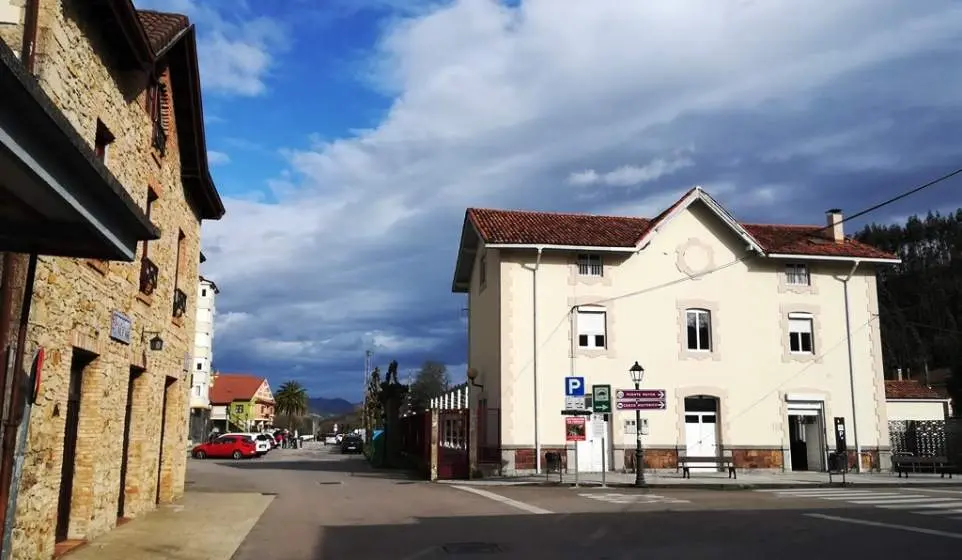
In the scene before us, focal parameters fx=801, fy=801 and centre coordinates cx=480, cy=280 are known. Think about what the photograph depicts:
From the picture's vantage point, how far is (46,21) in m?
8.25

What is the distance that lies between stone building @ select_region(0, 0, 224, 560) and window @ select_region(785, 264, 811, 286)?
21.7m

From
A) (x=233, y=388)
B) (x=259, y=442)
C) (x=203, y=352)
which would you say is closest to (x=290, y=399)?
(x=233, y=388)

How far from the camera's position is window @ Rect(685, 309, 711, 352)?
2938 centimetres

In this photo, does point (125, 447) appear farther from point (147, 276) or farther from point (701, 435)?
point (701, 435)

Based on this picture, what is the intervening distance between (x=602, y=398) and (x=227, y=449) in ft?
101

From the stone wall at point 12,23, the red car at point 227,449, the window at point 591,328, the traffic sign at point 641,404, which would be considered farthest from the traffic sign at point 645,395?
the red car at point 227,449

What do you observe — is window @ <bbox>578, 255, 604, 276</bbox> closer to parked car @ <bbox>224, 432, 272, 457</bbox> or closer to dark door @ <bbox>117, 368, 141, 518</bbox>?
dark door @ <bbox>117, 368, 141, 518</bbox>

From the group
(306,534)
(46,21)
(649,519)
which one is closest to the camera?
(46,21)

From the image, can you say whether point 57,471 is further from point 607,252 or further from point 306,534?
point 607,252

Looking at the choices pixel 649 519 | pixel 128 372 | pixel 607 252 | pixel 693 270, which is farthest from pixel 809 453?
pixel 128 372

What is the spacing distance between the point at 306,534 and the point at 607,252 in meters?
18.1

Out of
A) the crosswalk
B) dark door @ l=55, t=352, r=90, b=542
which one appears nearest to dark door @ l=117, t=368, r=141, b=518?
dark door @ l=55, t=352, r=90, b=542

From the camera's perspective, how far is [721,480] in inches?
976

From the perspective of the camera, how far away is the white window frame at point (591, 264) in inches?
1134
